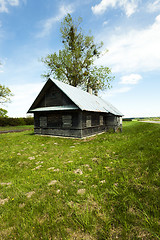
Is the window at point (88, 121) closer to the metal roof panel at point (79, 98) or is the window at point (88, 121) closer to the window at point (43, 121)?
the metal roof panel at point (79, 98)

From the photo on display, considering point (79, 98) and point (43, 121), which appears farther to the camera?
point (43, 121)

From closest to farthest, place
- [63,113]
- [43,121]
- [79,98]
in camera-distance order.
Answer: [63,113], [79,98], [43,121]

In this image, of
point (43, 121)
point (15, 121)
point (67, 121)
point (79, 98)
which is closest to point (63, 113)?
point (67, 121)

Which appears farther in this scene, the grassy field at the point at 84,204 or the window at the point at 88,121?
the window at the point at 88,121

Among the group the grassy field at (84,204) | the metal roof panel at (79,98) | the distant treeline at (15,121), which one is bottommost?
the grassy field at (84,204)

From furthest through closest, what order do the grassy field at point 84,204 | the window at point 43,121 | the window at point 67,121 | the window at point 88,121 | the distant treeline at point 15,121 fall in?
the distant treeline at point 15,121 < the window at point 43,121 < the window at point 88,121 < the window at point 67,121 < the grassy field at point 84,204

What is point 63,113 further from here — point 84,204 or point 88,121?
point 84,204

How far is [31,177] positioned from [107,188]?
297cm

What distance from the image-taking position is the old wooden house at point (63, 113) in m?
11.6

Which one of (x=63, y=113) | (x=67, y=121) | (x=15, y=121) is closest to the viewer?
(x=67, y=121)

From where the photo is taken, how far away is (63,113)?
40.6 feet

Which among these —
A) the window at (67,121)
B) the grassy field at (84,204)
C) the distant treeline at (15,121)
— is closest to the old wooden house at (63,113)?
the window at (67,121)

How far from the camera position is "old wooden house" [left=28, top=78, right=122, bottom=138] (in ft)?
38.0


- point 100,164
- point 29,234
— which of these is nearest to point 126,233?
point 29,234
